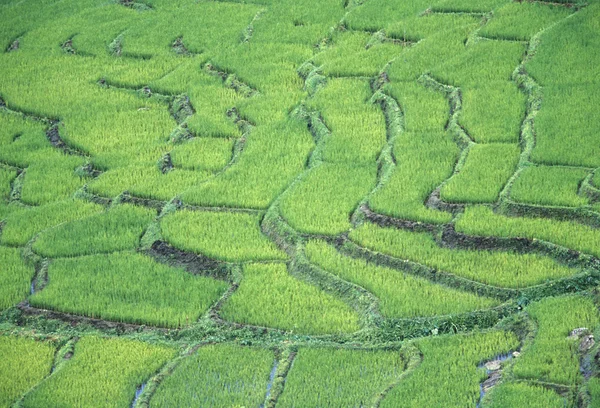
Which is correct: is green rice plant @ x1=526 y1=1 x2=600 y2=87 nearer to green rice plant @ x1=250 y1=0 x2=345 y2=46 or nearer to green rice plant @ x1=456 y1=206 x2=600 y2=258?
green rice plant @ x1=456 y1=206 x2=600 y2=258

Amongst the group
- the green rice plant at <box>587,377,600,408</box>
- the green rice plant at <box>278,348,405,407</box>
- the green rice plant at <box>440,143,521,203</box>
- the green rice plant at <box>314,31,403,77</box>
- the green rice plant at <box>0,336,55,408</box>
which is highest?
the green rice plant at <box>587,377,600,408</box>

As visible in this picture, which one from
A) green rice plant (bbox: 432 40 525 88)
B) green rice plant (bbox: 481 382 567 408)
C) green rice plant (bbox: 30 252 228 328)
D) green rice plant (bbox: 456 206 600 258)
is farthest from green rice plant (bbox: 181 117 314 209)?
green rice plant (bbox: 481 382 567 408)

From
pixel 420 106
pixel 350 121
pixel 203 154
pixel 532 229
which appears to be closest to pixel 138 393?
pixel 532 229

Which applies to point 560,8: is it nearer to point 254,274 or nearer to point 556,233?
point 556,233

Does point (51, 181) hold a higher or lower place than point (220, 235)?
lower

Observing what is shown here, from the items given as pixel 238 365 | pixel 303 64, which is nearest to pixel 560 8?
pixel 303 64

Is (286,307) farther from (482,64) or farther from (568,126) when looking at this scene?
(482,64)
